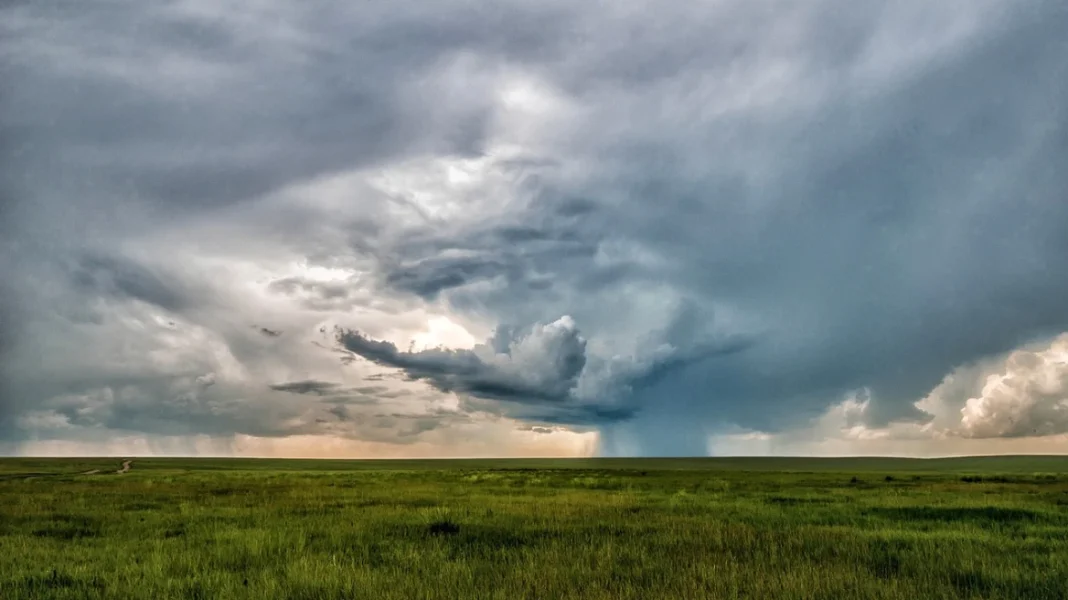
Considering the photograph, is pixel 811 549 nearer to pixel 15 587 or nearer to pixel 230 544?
pixel 230 544

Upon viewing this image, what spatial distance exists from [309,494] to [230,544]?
61.9 ft

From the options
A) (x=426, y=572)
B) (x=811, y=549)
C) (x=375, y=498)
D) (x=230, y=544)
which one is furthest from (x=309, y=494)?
(x=811, y=549)

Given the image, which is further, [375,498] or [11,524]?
[375,498]

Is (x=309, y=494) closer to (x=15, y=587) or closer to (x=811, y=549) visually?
(x=15, y=587)

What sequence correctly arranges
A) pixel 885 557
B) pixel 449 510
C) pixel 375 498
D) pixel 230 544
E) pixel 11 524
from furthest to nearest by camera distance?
pixel 375 498 < pixel 449 510 < pixel 11 524 < pixel 230 544 < pixel 885 557

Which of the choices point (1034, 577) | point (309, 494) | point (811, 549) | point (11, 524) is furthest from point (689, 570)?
point (309, 494)

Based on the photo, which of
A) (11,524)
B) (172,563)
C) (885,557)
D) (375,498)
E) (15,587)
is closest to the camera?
(15,587)

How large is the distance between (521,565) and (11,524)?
60.6ft

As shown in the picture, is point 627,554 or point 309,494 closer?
point 627,554

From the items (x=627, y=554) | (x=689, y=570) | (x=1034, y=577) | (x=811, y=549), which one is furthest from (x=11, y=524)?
(x=1034, y=577)

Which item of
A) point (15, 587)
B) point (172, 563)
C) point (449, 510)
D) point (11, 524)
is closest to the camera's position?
point (15, 587)

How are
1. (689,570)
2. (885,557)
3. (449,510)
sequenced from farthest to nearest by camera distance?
(449,510), (885,557), (689,570)

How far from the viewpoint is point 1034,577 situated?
12734 mm

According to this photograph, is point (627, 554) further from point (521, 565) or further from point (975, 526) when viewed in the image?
point (975, 526)
